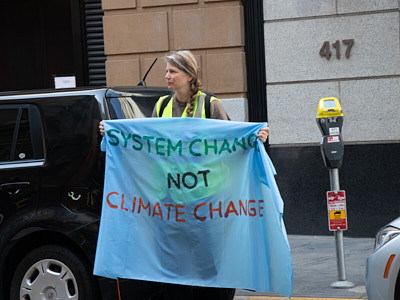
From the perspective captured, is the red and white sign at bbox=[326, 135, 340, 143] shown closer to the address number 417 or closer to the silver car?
the silver car

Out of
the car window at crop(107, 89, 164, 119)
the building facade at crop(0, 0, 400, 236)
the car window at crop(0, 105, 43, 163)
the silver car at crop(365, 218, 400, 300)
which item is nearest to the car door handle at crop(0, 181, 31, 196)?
the car window at crop(0, 105, 43, 163)

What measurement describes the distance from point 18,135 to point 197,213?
164 centimetres

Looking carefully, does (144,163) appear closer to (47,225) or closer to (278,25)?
(47,225)

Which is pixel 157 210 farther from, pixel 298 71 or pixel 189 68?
pixel 298 71

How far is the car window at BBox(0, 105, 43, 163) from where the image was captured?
5.70 meters

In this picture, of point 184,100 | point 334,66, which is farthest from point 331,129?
point 334,66

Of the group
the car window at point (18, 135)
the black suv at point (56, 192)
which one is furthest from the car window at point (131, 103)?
the car window at point (18, 135)

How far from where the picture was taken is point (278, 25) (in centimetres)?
1006

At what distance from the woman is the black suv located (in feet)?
1.43

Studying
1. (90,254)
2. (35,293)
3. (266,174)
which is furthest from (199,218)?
(35,293)

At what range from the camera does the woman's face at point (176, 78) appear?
194 inches

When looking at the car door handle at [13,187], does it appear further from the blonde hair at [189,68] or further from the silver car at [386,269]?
the silver car at [386,269]

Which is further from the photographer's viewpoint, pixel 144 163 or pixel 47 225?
Result: pixel 47 225

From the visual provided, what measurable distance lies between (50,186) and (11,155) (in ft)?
1.44
